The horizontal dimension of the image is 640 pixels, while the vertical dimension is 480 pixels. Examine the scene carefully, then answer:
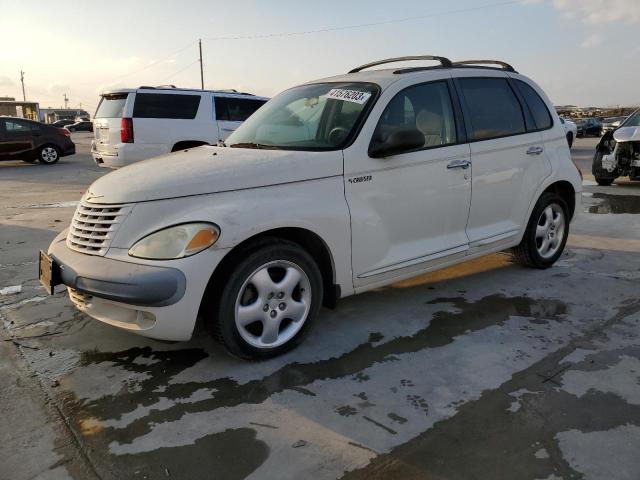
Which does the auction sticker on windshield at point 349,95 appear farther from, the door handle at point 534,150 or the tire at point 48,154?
the tire at point 48,154

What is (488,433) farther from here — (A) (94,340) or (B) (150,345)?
(A) (94,340)

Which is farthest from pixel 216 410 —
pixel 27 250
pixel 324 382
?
pixel 27 250

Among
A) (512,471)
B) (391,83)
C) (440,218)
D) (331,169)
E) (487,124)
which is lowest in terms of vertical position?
(512,471)

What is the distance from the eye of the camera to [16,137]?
53.3ft

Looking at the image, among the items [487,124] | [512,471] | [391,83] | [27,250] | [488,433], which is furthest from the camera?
[27,250]

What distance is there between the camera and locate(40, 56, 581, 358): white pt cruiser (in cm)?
300

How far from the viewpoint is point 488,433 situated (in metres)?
2.56

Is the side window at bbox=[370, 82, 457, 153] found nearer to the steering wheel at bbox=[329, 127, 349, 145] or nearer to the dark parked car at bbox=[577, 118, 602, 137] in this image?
the steering wheel at bbox=[329, 127, 349, 145]

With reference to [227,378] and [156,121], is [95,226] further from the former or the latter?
[156,121]

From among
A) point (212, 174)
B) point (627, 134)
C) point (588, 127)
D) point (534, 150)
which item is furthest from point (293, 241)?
point (588, 127)

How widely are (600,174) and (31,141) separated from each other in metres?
15.5

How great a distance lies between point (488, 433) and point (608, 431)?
1.86 feet

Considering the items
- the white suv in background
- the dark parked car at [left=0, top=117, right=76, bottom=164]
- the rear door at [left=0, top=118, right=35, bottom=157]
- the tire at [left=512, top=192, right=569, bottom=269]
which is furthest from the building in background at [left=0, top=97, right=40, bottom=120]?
the tire at [left=512, top=192, right=569, bottom=269]

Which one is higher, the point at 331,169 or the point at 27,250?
the point at 331,169
